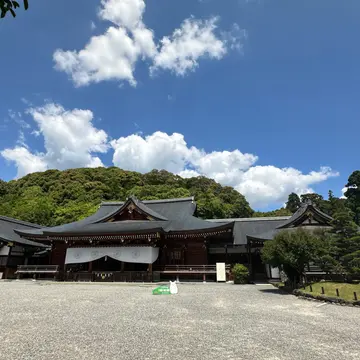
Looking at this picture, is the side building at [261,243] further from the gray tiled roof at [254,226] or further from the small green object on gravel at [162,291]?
the small green object on gravel at [162,291]

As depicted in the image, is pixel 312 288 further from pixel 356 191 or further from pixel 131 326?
pixel 356 191

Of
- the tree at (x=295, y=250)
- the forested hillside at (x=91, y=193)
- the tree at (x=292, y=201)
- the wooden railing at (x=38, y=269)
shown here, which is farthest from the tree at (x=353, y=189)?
the wooden railing at (x=38, y=269)

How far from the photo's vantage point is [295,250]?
1296cm

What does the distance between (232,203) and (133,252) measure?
128 ft

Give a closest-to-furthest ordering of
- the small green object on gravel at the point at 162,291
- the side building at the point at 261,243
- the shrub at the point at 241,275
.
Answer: the small green object on gravel at the point at 162,291, the shrub at the point at 241,275, the side building at the point at 261,243

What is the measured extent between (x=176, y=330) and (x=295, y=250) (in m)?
8.69

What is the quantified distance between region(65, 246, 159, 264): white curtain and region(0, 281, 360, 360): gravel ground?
9150 millimetres

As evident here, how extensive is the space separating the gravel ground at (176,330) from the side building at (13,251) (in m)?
14.9

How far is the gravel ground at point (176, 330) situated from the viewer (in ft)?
16.0

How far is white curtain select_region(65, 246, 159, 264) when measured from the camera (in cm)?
1934

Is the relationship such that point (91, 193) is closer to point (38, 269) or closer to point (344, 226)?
point (38, 269)

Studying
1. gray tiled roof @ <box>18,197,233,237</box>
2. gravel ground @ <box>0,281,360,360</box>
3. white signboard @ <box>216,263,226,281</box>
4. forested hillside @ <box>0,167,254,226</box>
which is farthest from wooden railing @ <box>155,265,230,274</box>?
forested hillside @ <box>0,167,254,226</box>

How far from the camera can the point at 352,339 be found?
19.0ft

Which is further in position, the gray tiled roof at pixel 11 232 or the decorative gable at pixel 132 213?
the gray tiled roof at pixel 11 232
